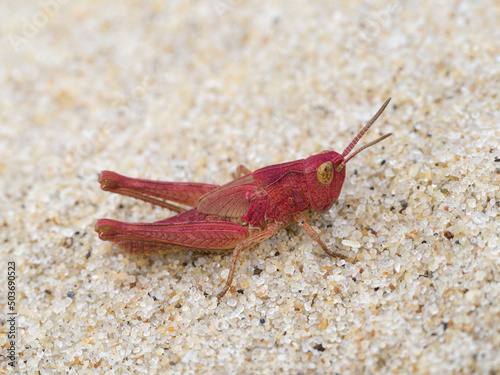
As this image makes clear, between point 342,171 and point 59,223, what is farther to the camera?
point 59,223

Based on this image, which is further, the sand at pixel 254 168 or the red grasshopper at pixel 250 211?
the red grasshopper at pixel 250 211

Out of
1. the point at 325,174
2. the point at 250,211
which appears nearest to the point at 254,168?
the point at 250,211

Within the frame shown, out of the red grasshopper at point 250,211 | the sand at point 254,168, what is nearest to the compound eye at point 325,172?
the red grasshopper at point 250,211

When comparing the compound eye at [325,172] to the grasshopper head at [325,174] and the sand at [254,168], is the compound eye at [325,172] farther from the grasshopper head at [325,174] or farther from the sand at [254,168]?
the sand at [254,168]

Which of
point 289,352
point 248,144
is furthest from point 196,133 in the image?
point 289,352

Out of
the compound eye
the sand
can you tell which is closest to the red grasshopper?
the compound eye

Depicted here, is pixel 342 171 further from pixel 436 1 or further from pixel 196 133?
pixel 436 1

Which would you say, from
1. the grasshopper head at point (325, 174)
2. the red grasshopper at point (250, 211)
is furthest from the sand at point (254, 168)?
the grasshopper head at point (325, 174)

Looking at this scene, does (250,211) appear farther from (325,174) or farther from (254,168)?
(254,168)

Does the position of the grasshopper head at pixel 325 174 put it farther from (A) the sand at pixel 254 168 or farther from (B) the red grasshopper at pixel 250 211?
(A) the sand at pixel 254 168

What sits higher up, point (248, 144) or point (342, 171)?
point (248, 144)
